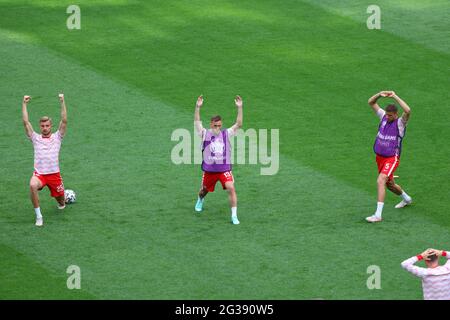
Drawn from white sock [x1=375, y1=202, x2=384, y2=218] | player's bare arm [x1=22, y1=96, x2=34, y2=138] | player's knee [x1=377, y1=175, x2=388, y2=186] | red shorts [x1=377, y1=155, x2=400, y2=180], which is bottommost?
white sock [x1=375, y1=202, x2=384, y2=218]

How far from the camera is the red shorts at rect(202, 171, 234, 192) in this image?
1666 centimetres

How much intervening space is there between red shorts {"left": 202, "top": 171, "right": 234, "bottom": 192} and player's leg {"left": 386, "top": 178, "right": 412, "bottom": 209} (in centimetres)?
263

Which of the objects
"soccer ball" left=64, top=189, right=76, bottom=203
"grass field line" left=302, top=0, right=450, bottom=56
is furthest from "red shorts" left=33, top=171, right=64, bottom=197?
"grass field line" left=302, top=0, right=450, bottom=56

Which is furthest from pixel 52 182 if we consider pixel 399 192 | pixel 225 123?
pixel 399 192

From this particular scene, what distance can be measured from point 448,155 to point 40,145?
7.66 m

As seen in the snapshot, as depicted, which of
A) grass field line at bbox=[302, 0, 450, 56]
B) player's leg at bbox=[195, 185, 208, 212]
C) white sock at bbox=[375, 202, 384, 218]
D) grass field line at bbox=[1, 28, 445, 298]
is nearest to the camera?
grass field line at bbox=[1, 28, 445, 298]

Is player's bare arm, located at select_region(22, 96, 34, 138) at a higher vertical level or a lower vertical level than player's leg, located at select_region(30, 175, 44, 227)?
higher

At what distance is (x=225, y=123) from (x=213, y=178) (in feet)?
13.7

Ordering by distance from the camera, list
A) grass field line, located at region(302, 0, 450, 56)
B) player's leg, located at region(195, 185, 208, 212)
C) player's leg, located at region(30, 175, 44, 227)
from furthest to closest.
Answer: grass field line, located at region(302, 0, 450, 56), player's leg, located at region(195, 185, 208, 212), player's leg, located at region(30, 175, 44, 227)

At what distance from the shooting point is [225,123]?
2081 centimetres

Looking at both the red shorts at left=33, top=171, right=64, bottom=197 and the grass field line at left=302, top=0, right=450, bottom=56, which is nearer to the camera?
the red shorts at left=33, top=171, right=64, bottom=197

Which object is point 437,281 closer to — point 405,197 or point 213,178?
point 405,197

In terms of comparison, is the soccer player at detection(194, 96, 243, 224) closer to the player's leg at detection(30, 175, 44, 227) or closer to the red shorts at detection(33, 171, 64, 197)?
the red shorts at detection(33, 171, 64, 197)

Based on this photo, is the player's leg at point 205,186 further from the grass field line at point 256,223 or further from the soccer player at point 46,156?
the soccer player at point 46,156
